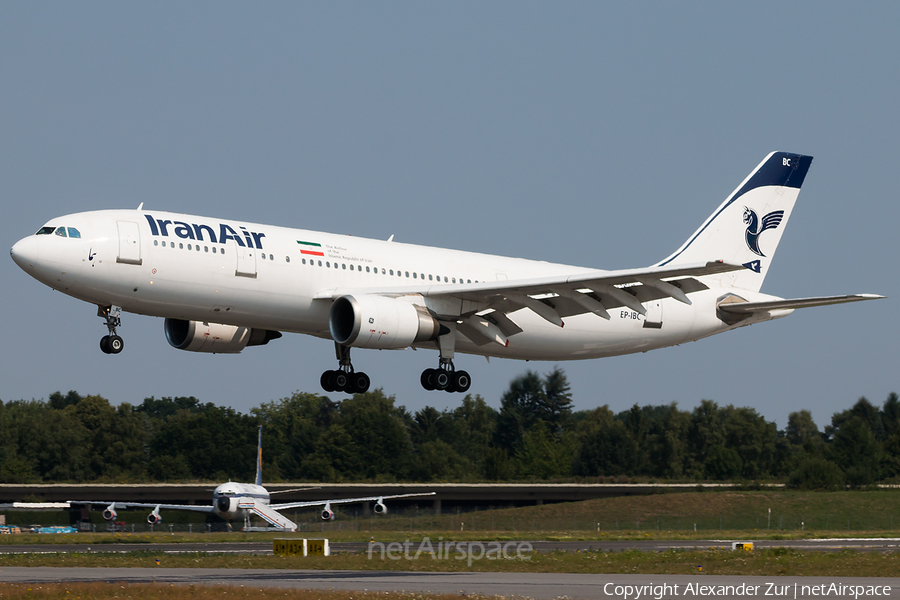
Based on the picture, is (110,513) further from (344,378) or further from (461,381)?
(461,381)

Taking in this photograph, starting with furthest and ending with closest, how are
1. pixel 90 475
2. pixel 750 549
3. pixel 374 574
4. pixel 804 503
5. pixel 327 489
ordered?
pixel 90 475
pixel 327 489
pixel 804 503
pixel 750 549
pixel 374 574

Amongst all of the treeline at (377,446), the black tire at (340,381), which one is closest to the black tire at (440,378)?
the black tire at (340,381)

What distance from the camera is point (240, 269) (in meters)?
35.9

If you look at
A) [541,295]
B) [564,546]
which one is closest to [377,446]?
[564,546]

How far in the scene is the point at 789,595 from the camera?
2716 centimetres

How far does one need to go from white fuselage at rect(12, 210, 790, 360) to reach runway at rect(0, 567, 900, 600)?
26.4 feet

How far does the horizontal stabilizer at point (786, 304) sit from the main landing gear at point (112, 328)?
75.9ft

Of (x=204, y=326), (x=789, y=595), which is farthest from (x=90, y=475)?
(x=789, y=595)

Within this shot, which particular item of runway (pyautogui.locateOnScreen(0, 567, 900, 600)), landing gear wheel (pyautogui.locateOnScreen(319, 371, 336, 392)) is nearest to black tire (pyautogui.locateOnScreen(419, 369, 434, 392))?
landing gear wheel (pyautogui.locateOnScreen(319, 371, 336, 392))

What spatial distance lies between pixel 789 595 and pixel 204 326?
2225cm

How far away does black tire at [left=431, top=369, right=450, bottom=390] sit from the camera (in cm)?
4084

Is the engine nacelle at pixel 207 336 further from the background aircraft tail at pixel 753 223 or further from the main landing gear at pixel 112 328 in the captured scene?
the background aircraft tail at pixel 753 223

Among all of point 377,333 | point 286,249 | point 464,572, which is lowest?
point 464,572

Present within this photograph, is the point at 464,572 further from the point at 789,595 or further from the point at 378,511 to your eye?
the point at 378,511
